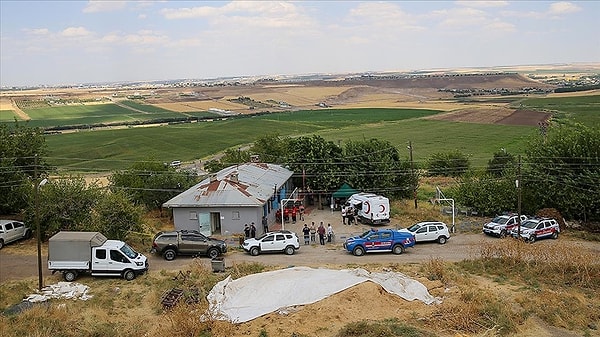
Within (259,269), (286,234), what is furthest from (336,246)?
(259,269)

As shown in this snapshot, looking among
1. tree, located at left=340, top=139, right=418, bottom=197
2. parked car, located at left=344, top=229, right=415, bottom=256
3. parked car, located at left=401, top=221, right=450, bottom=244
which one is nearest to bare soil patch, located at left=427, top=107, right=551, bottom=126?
tree, located at left=340, top=139, right=418, bottom=197

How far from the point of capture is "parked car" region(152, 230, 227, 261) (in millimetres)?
27281

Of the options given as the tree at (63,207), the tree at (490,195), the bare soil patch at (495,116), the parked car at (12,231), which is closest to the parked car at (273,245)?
the tree at (63,207)

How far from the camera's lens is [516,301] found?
63.5ft

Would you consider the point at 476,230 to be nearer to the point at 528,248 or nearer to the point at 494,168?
the point at 528,248

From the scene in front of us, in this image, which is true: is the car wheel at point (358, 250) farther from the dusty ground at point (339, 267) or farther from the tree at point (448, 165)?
the tree at point (448, 165)

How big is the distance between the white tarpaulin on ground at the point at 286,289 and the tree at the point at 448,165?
1428 inches

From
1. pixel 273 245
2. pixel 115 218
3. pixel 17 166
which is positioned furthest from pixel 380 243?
pixel 17 166

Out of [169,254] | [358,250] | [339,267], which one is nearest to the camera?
[339,267]

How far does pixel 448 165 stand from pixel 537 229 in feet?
86.2

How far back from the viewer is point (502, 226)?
31172mm

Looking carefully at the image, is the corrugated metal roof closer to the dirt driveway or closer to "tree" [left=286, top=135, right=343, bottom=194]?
the dirt driveway

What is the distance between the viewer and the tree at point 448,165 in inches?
2175

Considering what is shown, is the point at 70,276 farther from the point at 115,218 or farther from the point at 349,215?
the point at 349,215
